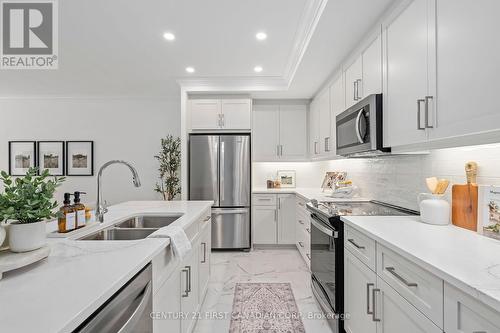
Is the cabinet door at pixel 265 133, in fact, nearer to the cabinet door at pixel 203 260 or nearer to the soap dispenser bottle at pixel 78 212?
the cabinet door at pixel 203 260

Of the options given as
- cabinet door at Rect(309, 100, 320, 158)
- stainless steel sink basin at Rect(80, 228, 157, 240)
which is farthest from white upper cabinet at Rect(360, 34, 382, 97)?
stainless steel sink basin at Rect(80, 228, 157, 240)

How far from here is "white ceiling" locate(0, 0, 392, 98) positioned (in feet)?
6.85

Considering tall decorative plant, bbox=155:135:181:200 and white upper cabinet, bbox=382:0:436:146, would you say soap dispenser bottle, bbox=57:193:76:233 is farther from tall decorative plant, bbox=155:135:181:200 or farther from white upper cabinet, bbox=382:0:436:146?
tall decorative plant, bbox=155:135:181:200

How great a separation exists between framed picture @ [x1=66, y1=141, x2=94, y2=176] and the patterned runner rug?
3775 millimetres

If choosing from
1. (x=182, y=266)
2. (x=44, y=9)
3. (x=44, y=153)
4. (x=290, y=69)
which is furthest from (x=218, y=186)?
(x=44, y=153)

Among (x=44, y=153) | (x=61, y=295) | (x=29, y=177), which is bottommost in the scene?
(x=61, y=295)

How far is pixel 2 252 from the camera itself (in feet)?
3.01

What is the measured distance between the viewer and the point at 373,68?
202cm

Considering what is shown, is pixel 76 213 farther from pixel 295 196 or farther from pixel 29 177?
pixel 295 196

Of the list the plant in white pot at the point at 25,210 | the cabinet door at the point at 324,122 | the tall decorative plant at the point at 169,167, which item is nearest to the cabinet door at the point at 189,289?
the plant in white pot at the point at 25,210

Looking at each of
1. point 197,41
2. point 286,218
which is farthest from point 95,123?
point 286,218

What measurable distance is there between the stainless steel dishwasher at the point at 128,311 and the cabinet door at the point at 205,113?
314 centimetres

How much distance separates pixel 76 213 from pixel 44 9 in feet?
6.47

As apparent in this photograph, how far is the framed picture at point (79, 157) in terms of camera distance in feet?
15.7
